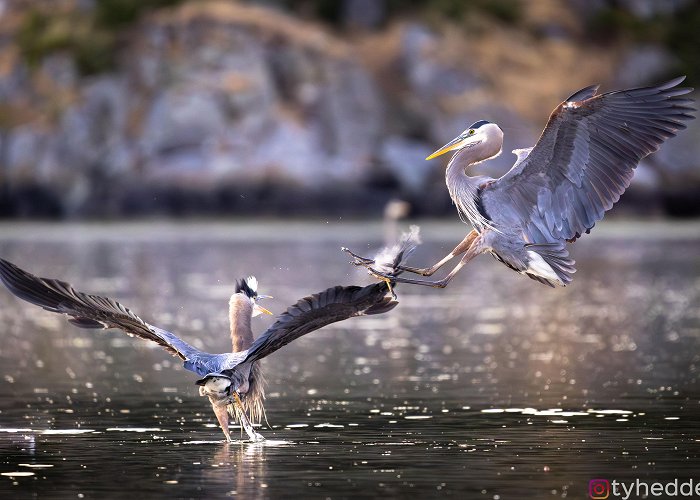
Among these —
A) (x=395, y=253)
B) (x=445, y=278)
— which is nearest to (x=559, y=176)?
(x=445, y=278)

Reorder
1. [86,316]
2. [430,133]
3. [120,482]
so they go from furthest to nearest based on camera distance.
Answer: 1. [430,133]
2. [86,316]
3. [120,482]

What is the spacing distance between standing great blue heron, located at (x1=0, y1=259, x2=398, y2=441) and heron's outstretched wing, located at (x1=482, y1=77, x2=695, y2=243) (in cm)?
195

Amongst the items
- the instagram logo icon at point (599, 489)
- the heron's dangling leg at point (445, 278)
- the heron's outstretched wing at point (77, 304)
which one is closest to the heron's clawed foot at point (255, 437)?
the heron's outstretched wing at point (77, 304)

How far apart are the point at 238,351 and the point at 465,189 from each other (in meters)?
2.83

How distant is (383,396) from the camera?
55.9 ft

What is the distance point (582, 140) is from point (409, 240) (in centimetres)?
197

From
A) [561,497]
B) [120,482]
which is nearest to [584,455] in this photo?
[561,497]

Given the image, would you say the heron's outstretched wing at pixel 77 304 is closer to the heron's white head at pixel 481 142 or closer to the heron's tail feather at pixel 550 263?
the heron's white head at pixel 481 142

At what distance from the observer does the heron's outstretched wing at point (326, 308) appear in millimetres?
12602

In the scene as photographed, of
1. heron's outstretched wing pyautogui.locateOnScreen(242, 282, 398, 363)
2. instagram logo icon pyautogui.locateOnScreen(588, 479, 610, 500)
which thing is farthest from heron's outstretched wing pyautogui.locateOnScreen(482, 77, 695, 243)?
instagram logo icon pyautogui.locateOnScreen(588, 479, 610, 500)

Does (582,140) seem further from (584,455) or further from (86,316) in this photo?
(86,316)

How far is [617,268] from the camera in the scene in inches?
1486

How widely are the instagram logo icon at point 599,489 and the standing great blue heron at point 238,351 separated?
7.81 feet

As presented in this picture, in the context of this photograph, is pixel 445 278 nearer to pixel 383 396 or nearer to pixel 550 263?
pixel 550 263
